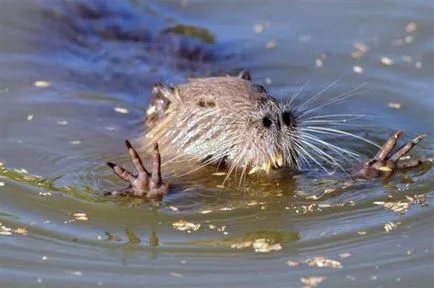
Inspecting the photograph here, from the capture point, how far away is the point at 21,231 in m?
4.63

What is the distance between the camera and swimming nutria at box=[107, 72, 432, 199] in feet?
16.4

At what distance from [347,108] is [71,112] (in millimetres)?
1631

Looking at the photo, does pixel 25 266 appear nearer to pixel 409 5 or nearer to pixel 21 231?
pixel 21 231

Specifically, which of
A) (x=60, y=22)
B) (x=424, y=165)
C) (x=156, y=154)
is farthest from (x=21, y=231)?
(x=60, y=22)

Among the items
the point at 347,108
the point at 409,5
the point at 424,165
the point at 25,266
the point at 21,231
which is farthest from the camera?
the point at 409,5

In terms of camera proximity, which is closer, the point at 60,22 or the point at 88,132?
the point at 88,132

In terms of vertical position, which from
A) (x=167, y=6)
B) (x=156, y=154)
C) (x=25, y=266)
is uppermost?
(x=167, y=6)

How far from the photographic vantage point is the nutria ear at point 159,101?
18.8ft

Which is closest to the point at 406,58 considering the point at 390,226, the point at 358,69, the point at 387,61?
the point at 387,61

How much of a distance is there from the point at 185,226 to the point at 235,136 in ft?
2.05

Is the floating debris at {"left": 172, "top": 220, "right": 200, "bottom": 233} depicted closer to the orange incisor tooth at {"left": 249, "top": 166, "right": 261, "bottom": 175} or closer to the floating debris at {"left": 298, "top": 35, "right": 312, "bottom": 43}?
the orange incisor tooth at {"left": 249, "top": 166, "right": 261, "bottom": 175}

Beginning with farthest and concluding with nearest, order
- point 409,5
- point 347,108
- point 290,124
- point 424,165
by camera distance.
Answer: point 409,5 → point 347,108 → point 424,165 → point 290,124

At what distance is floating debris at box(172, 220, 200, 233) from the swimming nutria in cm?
24

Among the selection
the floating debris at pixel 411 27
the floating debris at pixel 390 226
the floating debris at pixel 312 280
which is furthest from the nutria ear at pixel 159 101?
the floating debris at pixel 411 27
